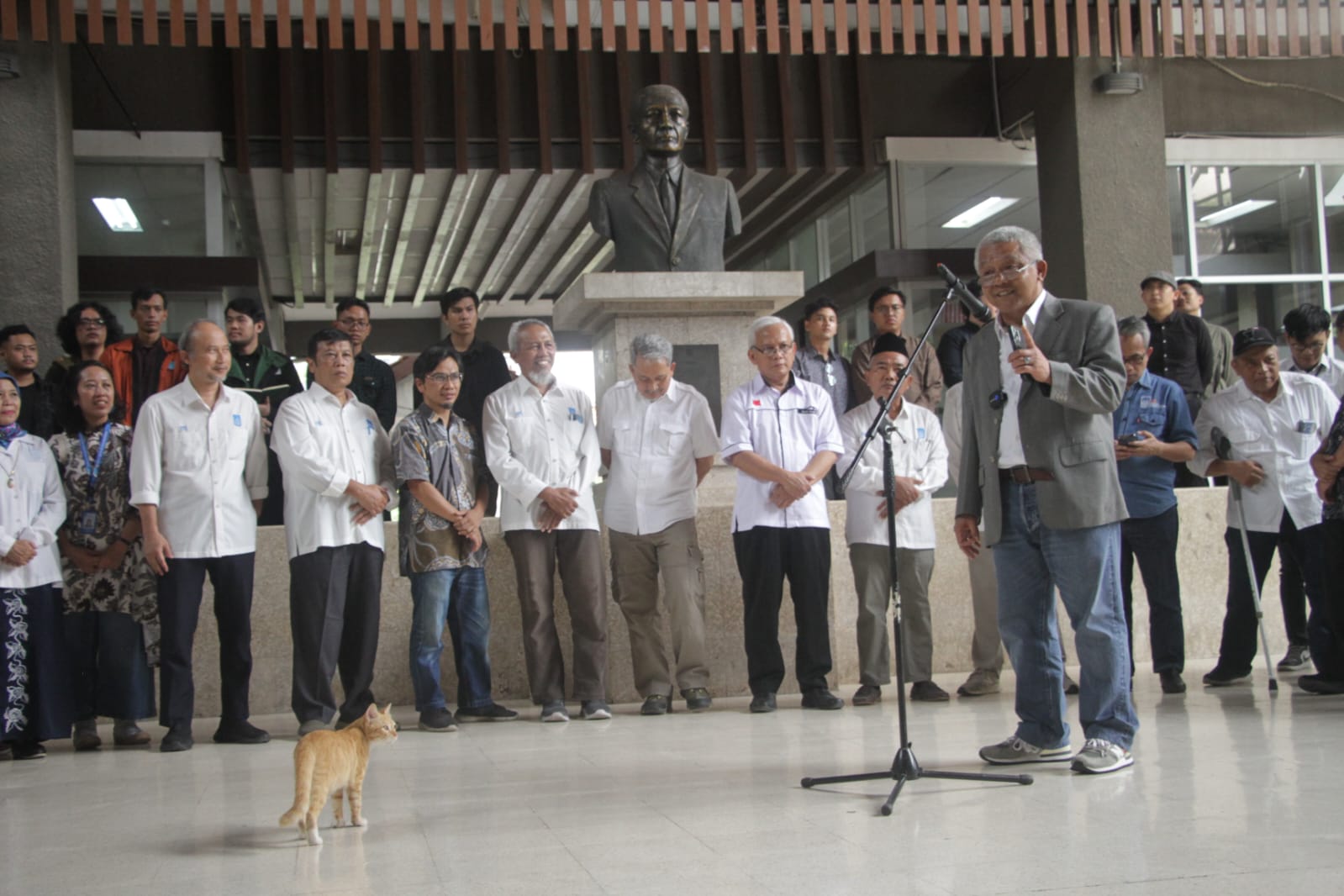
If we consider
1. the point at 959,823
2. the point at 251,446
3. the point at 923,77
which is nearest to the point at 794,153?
the point at 923,77

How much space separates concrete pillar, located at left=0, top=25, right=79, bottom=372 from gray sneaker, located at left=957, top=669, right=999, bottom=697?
19.9 feet

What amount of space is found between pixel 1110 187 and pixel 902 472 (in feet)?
17.2

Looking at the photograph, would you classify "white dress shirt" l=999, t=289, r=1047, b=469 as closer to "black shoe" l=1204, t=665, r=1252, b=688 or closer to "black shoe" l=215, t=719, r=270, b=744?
"black shoe" l=1204, t=665, r=1252, b=688

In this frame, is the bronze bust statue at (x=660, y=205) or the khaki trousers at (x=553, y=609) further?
the bronze bust statue at (x=660, y=205)

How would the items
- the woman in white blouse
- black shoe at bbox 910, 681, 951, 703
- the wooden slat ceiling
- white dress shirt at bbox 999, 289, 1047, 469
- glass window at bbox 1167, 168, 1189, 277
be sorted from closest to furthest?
1. white dress shirt at bbox 999, 289, 1047, 469
2. the woman in white blouse
3. black shoe at bbox 910, 681, 951, 703
4. the wooden slat ceiling
5. glass window at bbox 1167, 168, 1189, 277

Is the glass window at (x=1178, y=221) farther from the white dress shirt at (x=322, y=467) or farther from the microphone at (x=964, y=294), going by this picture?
the microphone at (x=964, y=294)

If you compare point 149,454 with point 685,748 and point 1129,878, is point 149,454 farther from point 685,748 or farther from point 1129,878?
point 1129,878

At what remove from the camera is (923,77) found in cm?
1238

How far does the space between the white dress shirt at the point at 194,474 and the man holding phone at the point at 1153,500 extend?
382cm

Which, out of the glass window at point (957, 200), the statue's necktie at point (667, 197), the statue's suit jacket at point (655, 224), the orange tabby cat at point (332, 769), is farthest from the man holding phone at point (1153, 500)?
the glass window at point (957, 200)

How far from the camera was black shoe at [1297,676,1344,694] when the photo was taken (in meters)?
5.97

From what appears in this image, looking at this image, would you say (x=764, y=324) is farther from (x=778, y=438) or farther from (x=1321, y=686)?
(x=1321, y=686)

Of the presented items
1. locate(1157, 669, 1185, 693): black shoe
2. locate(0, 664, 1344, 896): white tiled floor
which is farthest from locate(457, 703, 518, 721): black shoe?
locate(1157, 669, 1185, 693): black shoe

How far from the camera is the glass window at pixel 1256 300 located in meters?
12.6
